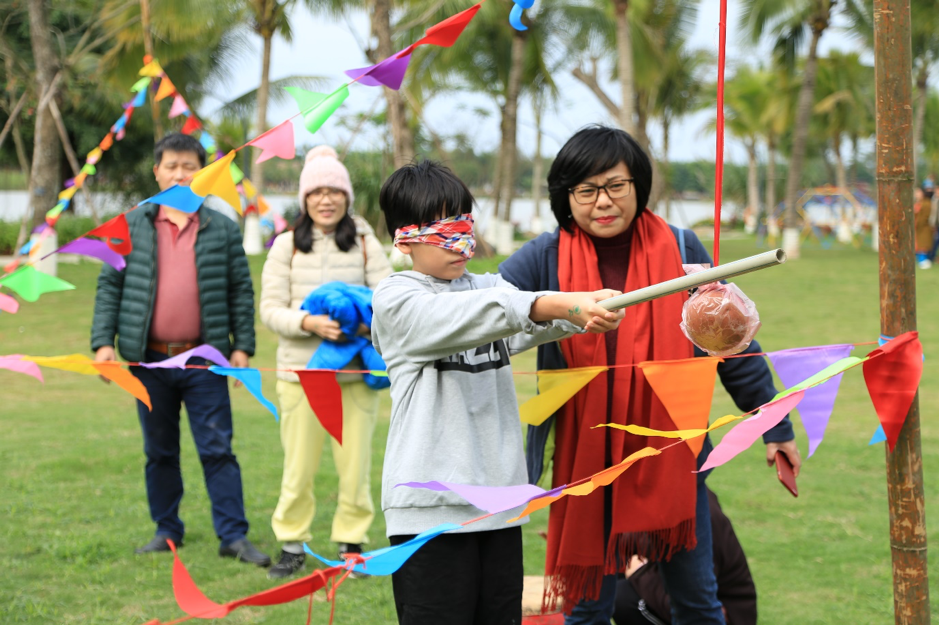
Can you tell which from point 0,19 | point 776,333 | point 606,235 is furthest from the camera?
point 0,19

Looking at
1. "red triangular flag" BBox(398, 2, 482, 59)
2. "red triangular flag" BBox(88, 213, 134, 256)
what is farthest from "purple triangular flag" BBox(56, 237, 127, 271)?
"red triangular flag" BBox(398, 2, 482, 59)

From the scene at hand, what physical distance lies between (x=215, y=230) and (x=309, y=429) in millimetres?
1010

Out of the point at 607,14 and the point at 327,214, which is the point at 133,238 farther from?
the point at 607,14

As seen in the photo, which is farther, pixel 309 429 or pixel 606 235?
pixel 309 429

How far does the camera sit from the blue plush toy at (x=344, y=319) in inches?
150

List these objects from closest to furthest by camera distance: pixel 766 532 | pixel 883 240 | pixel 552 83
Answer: pixel 883 240 < pixel 766 532 < pixel 552 83

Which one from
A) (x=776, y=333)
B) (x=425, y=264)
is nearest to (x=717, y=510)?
(x=425, y=264)

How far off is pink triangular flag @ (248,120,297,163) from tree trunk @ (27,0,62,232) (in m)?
12.9

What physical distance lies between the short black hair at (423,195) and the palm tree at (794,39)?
69.7 feet

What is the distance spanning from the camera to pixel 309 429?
4.04 metres

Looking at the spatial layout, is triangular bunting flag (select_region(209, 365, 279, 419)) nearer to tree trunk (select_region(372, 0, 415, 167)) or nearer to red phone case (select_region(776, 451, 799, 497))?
red phone case (select_region(776, 451, 799, 497))

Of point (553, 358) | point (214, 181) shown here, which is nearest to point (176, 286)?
point (214, 181)

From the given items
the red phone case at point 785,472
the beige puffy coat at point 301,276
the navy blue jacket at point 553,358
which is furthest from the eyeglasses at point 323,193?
the red phone case at point 785,472

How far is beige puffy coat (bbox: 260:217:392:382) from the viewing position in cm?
402
